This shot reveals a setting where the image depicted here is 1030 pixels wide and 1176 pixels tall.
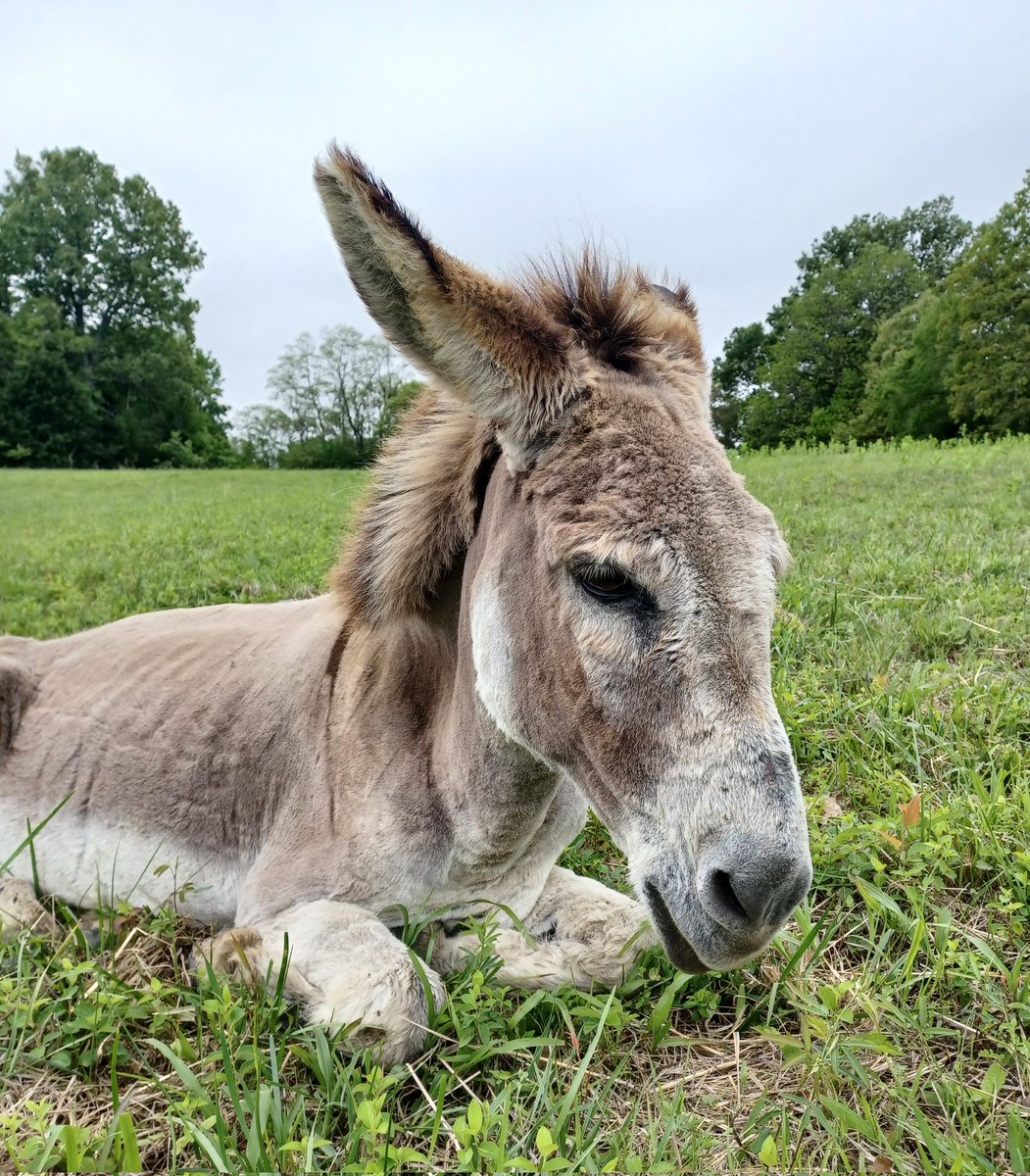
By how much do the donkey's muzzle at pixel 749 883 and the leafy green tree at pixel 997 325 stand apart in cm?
3791

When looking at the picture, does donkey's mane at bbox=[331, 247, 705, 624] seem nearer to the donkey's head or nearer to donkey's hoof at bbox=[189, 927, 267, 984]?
the donkey's head

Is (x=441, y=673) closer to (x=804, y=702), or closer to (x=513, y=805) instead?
(x=513, y=805)

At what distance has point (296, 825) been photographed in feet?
7.95

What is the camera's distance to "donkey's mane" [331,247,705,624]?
2.03m

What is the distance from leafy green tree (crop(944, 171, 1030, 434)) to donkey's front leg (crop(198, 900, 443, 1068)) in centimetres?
3803

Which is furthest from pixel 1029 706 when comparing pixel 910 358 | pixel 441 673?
pixel 910 358

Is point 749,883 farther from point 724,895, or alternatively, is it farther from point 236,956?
point 236,956

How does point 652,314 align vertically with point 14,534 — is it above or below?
above

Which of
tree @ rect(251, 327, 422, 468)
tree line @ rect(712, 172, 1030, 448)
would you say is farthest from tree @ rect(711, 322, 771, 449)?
tree @ rect(251, 327, 422, 468)

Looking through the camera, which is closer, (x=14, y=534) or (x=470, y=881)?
(x=470, y=881)

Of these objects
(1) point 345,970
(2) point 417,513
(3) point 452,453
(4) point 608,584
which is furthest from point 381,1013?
(3) point 452,453

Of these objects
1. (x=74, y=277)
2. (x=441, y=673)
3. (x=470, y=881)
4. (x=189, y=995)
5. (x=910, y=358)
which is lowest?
(x=189, y=995)

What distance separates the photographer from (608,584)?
1.61 meters

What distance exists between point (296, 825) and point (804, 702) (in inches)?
88.5
